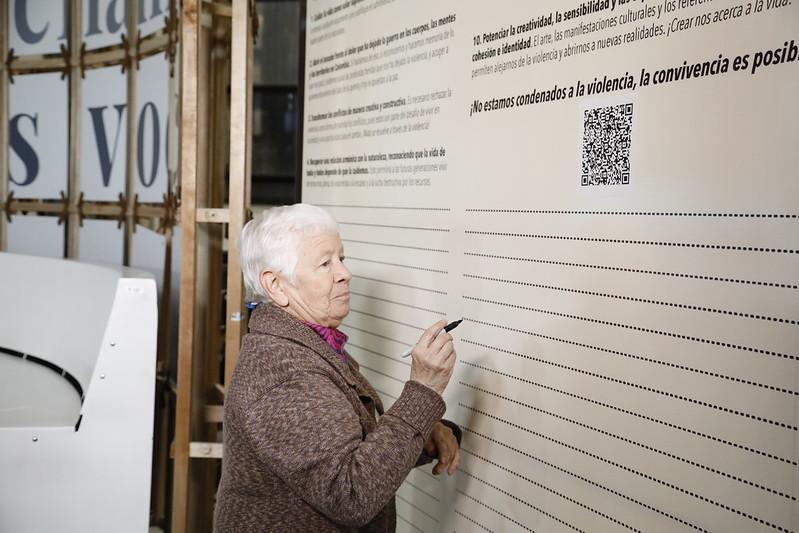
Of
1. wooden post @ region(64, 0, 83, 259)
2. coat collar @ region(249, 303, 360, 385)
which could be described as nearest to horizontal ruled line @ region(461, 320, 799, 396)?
coat collar @ region(249, 303, 360, 385)

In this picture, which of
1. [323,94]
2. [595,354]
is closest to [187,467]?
[323,94]

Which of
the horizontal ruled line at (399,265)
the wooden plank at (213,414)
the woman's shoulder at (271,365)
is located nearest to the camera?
the woman's shoulder at (271,365)

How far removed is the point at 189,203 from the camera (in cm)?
289

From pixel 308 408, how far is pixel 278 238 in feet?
1.46

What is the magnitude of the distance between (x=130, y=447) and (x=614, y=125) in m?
1.82

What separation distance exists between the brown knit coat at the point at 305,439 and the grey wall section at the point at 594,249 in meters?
0.40

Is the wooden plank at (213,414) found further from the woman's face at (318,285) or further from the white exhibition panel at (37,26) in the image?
the white exhibition panel at (37,26)

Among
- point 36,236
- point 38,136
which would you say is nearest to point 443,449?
point 36,236

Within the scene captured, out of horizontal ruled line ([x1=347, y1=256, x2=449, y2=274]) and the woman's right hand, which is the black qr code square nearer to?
the woman's right hand

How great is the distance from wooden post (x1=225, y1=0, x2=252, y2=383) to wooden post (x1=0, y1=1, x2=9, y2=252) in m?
3.06

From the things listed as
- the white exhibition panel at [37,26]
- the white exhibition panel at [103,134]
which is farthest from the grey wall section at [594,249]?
the white exhibition panel at [37,26]

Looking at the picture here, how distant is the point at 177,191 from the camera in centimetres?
416

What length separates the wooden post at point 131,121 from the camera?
15.2ft

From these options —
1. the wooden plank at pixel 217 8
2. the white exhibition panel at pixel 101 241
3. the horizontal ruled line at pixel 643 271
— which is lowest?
the white exhibition panel at pixel 101 241
